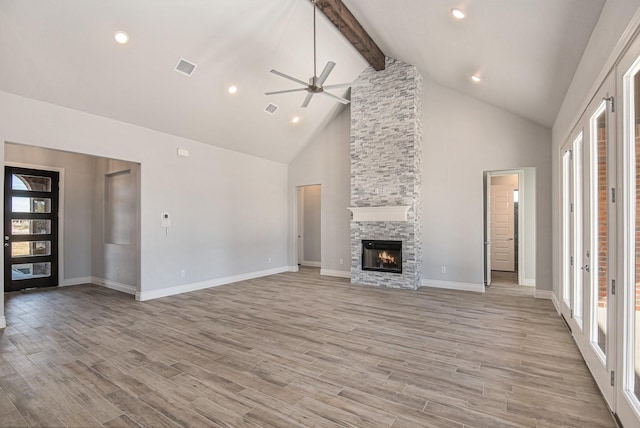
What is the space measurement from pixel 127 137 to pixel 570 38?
6.12m

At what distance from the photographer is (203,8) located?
4.03 m

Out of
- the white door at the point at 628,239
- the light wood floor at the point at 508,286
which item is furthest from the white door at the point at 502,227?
the white door at the point at 628,239

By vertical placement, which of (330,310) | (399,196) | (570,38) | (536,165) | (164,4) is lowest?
(330,310)

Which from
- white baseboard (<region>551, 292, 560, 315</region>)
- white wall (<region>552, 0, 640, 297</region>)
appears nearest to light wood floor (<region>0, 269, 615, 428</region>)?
white baseboard (<region>551, 292, 560, 315</region>)

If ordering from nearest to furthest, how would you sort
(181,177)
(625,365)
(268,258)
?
(625,365)
(181,177)
(268,258)

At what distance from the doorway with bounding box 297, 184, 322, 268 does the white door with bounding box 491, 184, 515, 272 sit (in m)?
4.90

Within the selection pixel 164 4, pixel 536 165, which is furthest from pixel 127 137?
pixel 536 165

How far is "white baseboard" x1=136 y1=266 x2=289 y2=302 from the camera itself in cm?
554

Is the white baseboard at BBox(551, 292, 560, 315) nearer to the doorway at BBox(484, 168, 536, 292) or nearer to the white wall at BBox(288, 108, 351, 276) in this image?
the doorway at BBox(484, 168, 536, 292)

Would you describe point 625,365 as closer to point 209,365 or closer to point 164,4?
point 209,365

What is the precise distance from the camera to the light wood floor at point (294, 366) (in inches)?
87.8

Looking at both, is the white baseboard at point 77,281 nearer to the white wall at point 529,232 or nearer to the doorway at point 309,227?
the doorway at point 309,227

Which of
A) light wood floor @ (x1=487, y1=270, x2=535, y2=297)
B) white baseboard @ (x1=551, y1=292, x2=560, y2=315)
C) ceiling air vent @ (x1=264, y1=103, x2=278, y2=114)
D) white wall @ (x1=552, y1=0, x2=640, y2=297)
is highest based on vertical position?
ceiling air vent @ (x1=264, y1=103, x2=278, y2=114)

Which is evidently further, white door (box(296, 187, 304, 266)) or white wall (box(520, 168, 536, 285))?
white door (box(296, 187, 304, 266))
